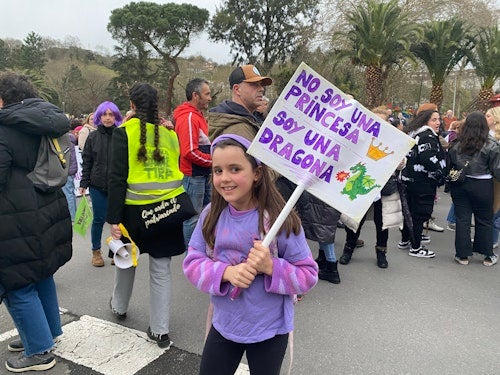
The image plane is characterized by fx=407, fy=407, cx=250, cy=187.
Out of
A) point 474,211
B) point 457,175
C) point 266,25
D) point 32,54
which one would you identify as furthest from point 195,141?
point 32,54

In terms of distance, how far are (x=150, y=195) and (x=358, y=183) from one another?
1697 millimetres

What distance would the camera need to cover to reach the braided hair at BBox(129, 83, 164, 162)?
2856 mm

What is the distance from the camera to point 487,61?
1427 cm

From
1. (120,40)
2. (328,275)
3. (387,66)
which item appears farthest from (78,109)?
(328,275)

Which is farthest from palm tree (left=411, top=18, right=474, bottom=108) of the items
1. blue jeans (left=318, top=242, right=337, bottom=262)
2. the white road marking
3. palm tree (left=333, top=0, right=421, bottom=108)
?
the white road marking

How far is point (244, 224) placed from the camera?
177 centimetres

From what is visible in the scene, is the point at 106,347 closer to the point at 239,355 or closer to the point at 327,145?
the point at 239,355

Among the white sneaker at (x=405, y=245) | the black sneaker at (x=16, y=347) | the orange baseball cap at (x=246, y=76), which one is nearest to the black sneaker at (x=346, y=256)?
the white sneaker at (x=405, y=245)

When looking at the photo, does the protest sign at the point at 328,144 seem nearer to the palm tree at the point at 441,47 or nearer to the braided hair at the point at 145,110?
the braided hair at the point at 145,110

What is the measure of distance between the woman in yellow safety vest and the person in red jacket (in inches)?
40.1

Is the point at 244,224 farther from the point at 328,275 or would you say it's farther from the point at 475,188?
the point at 475,188

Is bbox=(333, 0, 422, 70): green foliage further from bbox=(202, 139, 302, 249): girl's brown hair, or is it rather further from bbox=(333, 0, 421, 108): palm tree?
bbox=(202, 139, 302, 249): girl's brown hair

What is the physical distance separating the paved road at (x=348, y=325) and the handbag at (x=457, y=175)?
1.02 metres

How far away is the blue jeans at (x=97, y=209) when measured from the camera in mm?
4492
